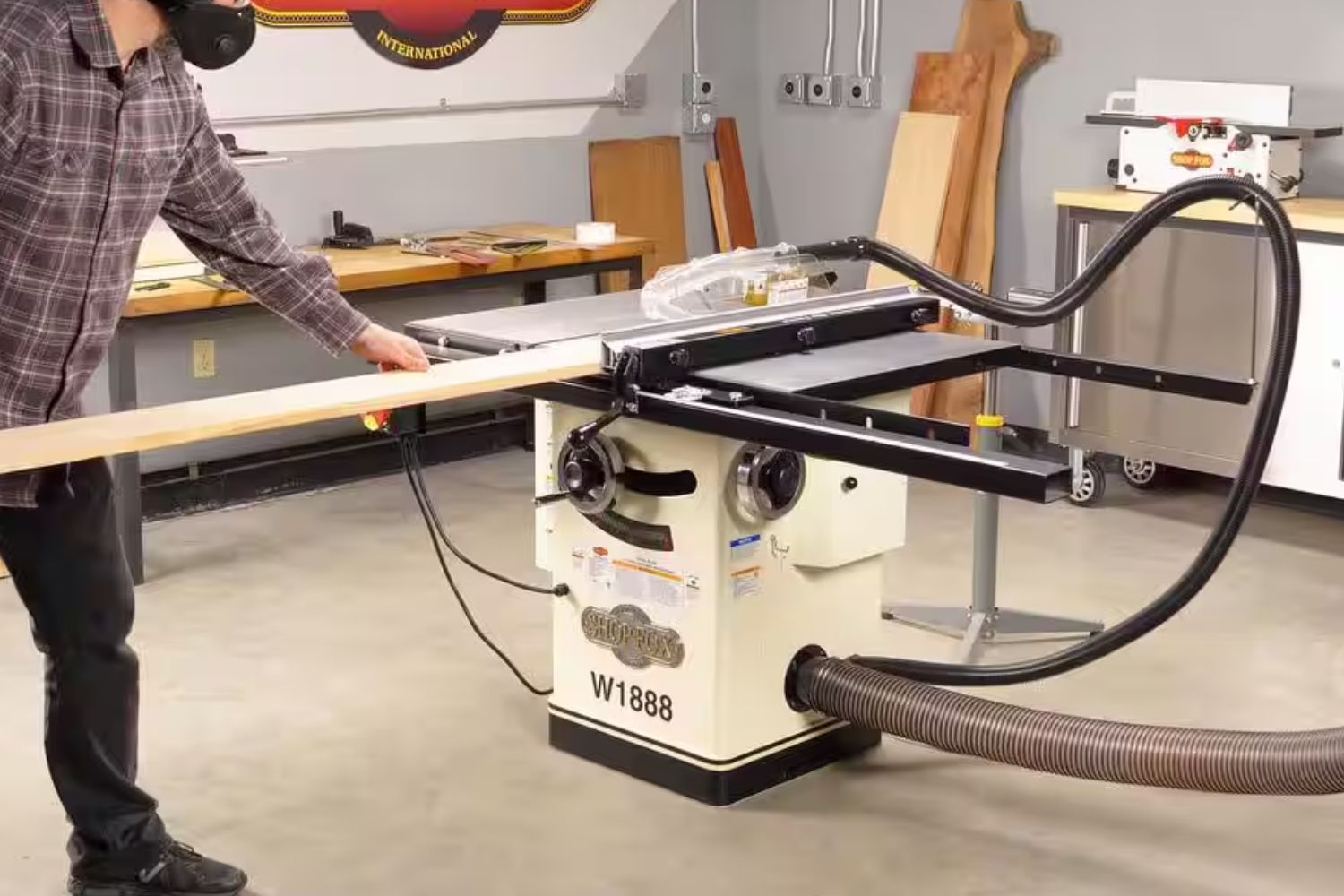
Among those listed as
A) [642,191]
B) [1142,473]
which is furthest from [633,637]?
[642,191]

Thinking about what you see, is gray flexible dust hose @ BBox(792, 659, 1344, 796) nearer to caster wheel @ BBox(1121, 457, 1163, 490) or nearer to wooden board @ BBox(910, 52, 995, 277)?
caster wheel @ BBox(1121, 457, 1163, 490)

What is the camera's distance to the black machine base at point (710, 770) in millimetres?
3373

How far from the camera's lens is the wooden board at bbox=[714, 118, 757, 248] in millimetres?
6512

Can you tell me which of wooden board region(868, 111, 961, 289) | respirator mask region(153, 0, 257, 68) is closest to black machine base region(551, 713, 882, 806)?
respirator mask region(153, 0, 257, 68)

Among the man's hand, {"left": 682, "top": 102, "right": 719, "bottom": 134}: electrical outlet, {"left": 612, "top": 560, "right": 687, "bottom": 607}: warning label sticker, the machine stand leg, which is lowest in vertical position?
the machine stand leg

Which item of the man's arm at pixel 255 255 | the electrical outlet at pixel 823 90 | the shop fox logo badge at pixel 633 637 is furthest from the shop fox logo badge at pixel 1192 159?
the man's arm at pixel 255 255

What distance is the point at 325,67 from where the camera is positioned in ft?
18.1

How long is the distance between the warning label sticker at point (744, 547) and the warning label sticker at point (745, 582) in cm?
2

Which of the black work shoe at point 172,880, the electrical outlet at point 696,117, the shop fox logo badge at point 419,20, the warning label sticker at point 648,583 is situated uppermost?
the shop fox logo badge at point 419,20

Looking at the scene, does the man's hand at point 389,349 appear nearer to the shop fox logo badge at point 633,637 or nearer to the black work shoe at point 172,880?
the shop fox logo badge at point 633,637

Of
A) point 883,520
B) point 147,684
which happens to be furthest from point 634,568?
point 147,684

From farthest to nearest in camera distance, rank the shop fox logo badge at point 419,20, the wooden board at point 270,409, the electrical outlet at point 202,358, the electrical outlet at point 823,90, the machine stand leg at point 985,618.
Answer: the electrical outlet at point 823,90
the shop fox logo badge at point 419,20
the electrical outlet at point 202,358
the machine stand leg at point 985,618
the wooden board at point 270,409

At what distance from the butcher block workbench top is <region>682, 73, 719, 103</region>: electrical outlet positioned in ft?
4.92

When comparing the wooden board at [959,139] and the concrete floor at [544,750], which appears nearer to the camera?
the concrete floor at [544,750]
